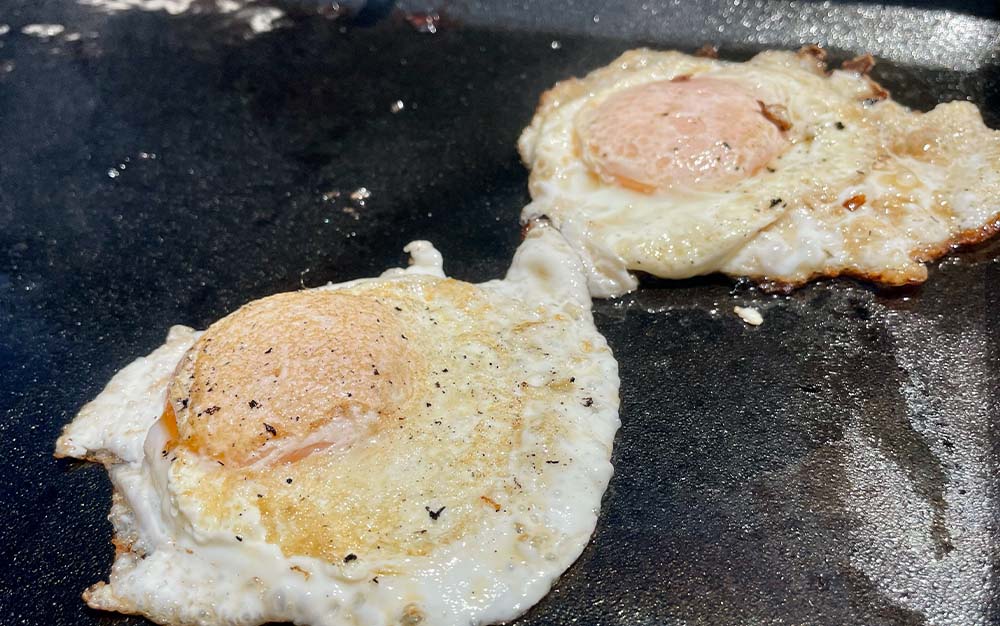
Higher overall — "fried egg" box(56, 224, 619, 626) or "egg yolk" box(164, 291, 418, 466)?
"egg yolk" box(164, 291, 418, 466)

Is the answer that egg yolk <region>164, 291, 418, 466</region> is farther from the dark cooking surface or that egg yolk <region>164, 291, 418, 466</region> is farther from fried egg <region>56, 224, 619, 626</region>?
the dark cooking surface

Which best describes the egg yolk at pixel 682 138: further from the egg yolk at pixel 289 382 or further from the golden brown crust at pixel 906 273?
the egg yolk at pixel 289 382

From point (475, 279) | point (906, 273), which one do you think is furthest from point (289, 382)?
point (906, 273)

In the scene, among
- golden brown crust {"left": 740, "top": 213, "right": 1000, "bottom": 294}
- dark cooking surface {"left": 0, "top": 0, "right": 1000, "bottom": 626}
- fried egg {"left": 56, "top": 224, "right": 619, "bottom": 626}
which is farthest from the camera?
golden brown crust {"left": 740, "top": 213, "right": 1000, "bottom": 294}

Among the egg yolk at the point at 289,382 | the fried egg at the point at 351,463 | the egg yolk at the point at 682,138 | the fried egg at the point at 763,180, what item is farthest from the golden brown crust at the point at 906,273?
the egg yolk at the point at 289,382

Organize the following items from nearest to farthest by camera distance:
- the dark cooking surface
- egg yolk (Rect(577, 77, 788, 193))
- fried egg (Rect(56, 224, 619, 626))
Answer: fried egg (Rect(56, 224, 619, 626)) → the dark cooking surface → egg yolk (Rect(577, 77, 788, 193))

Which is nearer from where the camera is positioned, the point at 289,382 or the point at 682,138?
the point at 289,382

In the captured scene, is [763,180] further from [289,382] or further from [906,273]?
[289,382]

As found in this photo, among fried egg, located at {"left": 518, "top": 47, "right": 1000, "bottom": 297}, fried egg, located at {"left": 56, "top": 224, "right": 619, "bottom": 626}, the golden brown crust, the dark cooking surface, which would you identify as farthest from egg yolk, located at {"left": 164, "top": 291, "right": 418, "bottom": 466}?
the golden brown crust
